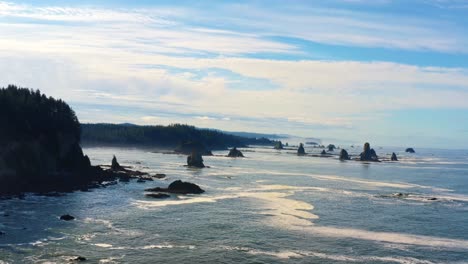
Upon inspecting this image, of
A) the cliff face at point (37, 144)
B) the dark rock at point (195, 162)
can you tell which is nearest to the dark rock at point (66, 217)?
the cliff face at point (37, 144)

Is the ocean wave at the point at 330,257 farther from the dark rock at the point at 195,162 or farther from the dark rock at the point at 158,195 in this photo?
the dark rock at the point at 195,162

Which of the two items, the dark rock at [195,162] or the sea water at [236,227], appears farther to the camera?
the dark rock at [195,162]

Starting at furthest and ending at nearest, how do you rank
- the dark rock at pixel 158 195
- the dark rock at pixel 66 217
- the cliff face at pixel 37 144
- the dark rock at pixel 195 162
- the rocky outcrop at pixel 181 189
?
the dark rock at pixel 195 162 < the rocky outcrop at pixel 181 189 < the cliff face at pixel 37 144 < the dark rock at pixel 158 195 < the dark rock at pixel 66 217

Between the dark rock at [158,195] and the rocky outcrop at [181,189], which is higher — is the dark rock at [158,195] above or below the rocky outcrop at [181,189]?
below

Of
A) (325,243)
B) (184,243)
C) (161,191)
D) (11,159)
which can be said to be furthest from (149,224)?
(11,159)

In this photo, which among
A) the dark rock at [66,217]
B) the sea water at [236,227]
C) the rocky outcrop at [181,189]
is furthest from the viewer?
the rocky outcrop at [181,189]

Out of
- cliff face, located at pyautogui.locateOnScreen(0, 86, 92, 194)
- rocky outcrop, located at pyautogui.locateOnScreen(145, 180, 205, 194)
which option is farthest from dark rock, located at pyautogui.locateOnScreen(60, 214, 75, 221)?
rocky outcrop, located at pyautogui.locateOnScreen(145, 180, 205, 194)

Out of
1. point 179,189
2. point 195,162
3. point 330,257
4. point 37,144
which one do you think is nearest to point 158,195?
point 179,189

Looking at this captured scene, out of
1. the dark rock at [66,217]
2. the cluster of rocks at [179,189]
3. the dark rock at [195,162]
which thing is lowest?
the dark rock at [66,217]
